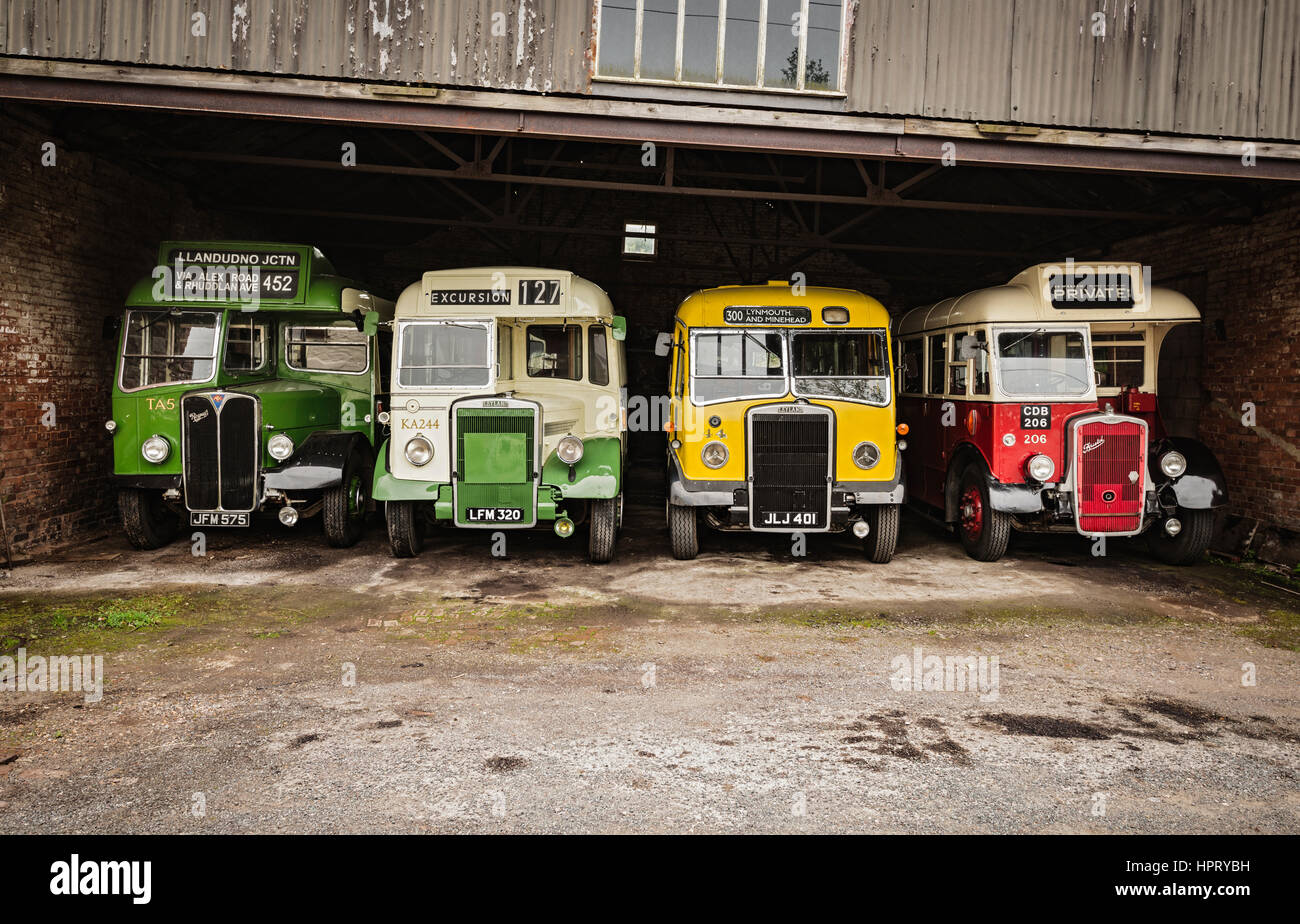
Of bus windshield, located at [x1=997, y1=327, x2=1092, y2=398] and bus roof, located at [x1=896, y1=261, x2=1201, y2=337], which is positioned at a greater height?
bus roof, located at [x1=896, y1=261, x2=1201, y2=337]

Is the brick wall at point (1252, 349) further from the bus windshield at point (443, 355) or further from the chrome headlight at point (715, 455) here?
the bus windshield at point (443, 355)

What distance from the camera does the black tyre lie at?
812 centimetres

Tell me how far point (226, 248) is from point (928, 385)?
25.2ft

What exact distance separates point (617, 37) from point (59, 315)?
6138mm

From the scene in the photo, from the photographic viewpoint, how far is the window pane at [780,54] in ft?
23.6

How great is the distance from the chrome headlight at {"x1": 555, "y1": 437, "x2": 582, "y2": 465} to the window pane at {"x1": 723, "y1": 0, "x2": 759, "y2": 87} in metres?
3.43

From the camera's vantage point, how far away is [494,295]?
7.78m

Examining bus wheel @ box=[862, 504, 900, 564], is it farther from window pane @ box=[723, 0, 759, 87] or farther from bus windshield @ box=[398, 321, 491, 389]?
window pane @ box=[723, 0, 759, 87]

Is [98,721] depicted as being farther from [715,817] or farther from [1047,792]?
[1047,792]

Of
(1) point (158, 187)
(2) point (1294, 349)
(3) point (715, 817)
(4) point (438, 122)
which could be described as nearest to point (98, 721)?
(3) point (715, 817)

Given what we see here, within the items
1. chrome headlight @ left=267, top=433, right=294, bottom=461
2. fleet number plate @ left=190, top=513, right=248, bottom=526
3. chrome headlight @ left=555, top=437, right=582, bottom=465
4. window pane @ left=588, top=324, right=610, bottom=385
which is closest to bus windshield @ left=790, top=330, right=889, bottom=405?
window pane @ left=588, top=324, right=610, bottom=385

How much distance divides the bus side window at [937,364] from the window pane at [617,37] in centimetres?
444

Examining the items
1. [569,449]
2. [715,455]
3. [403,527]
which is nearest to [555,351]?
[569,449]

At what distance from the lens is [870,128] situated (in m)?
7.23
